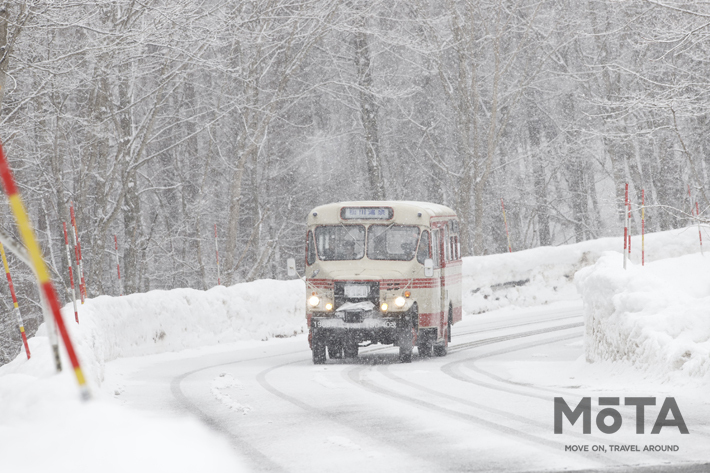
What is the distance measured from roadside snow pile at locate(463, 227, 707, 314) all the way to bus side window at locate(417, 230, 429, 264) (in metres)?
9.72

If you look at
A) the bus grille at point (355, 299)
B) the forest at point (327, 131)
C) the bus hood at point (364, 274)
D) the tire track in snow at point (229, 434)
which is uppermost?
the forest at point (327, 131)

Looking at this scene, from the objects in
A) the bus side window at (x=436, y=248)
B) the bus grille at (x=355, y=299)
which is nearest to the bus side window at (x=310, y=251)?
the bus grille at (x=355, y=299)

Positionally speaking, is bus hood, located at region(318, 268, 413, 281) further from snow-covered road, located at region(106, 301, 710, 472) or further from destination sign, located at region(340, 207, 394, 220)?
snow-covered road, located at region(106, 301, 710, 472)

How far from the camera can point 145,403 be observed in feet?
36.0

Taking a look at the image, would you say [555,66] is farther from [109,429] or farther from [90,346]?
[109,429]

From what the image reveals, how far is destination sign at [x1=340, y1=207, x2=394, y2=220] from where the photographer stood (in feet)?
53.0

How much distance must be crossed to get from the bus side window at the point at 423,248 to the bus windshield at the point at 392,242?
0.29ft

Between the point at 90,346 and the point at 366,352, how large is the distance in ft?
21.1

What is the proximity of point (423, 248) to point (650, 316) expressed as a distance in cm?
545

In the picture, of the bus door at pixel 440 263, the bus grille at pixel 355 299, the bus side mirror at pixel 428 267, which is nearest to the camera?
the bus grille at pixel 355 299

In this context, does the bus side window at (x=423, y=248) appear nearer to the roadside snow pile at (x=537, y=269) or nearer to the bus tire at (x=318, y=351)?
the bus tire at (x=318, y=351)

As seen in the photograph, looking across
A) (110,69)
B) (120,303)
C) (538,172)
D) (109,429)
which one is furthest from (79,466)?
(538,172)

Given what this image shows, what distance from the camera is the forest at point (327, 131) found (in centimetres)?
Answer: 2420

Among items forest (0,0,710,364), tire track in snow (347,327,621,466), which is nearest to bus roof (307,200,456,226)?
tire track in snow (347,327,621,466)
